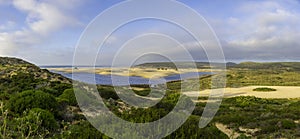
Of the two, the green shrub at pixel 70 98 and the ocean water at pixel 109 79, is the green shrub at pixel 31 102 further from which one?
the ocean water at pixel 109 79

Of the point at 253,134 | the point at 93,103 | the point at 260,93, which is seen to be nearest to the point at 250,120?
the point at 253,134

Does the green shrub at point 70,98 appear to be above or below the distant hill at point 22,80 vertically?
below

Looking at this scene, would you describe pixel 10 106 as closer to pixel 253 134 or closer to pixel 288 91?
pixel 253 134

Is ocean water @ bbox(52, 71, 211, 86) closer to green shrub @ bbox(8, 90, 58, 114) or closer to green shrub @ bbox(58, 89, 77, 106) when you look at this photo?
green shrub @ bbox(58, 89, 77, 106)

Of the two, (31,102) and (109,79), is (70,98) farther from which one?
(109,79)

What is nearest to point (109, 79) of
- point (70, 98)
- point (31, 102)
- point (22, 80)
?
point (22, 80)

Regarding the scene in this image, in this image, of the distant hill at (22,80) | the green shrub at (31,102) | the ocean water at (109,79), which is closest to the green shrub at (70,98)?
the ocean water at (109,79)

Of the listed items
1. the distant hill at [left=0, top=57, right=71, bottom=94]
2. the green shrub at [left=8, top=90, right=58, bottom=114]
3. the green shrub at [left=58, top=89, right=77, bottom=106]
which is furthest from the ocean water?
the green shrub at [left=8, top=90, right=58, bottom=114]

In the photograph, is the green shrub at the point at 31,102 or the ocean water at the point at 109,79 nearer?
the green shrub at the point at 31,102
